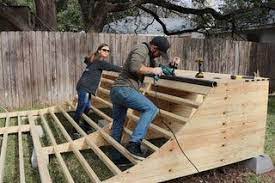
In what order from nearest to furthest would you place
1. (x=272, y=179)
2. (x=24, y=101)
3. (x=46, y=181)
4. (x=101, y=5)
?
1. (x=46, y=181)
2. (x=272, y=179)
3. (x=24, y=101)
4. (x=101, y=5)

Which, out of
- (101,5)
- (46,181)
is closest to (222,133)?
(46,181)

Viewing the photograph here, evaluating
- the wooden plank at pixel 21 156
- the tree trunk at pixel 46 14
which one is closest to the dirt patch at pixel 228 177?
the wooden plank at pixel 21 156

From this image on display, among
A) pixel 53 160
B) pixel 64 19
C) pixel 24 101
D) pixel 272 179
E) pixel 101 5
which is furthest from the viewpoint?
pixel 64 19

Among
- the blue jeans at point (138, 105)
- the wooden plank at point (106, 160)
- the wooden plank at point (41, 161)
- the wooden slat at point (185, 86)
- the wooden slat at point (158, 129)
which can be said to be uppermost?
the wooden slat at point (185, 86)

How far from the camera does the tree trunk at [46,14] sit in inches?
466

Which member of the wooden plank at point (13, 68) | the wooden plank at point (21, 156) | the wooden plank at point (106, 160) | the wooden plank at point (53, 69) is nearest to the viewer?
the wooden plank at point (106, 160)

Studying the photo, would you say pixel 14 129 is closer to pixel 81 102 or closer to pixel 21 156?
pixel 81 102

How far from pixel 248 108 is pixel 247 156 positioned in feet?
2.34

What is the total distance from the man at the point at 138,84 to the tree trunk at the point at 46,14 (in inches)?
319

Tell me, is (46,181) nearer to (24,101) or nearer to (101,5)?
(24,101)

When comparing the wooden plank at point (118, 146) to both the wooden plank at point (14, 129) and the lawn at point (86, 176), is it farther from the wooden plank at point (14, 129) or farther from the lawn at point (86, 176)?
the wooden plank at point (14, 129)

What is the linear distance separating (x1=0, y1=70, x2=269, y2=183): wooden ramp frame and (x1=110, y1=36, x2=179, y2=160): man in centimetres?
26

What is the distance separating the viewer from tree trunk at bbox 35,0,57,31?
1184 centimetres

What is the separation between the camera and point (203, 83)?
186 inches
